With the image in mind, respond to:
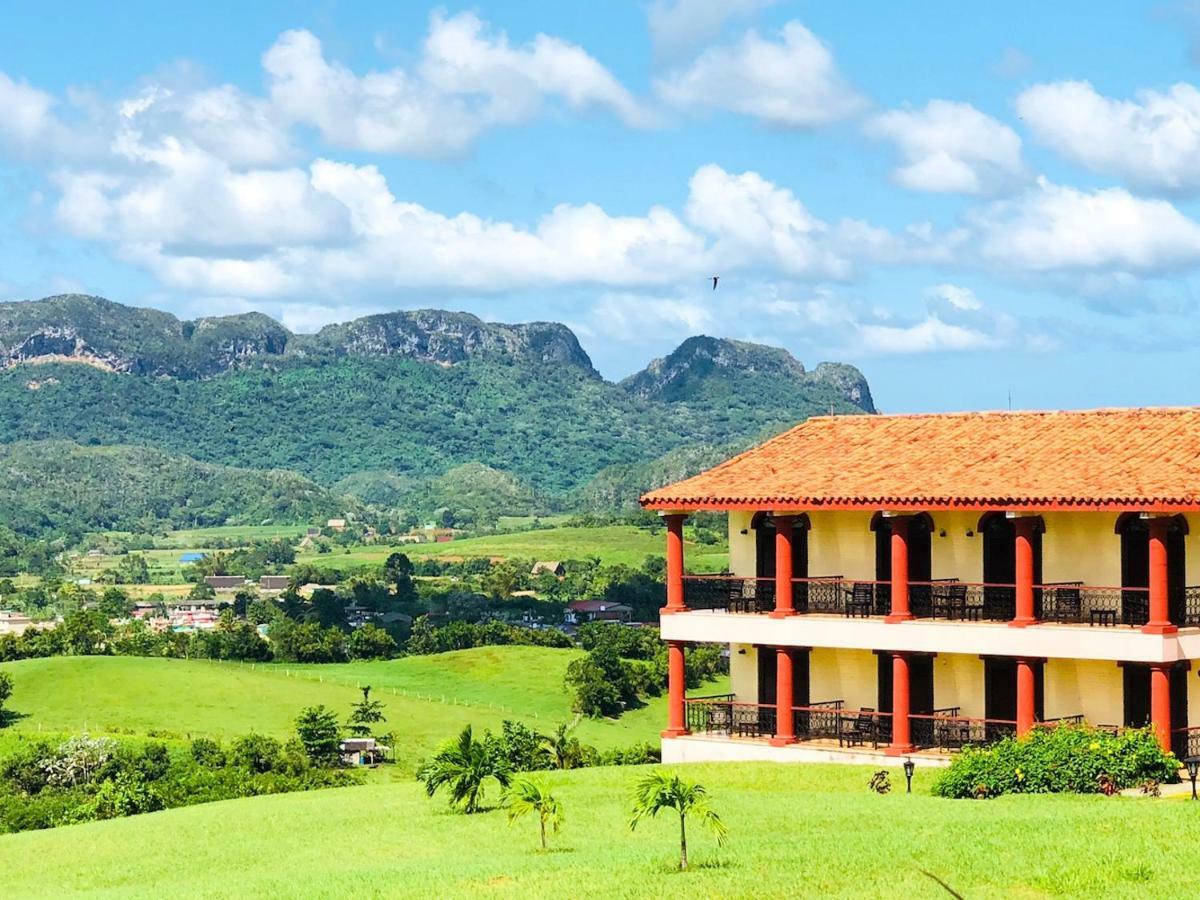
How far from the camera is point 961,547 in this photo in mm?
36719

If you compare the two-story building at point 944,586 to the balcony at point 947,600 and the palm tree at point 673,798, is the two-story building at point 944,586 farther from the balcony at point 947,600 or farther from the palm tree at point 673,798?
the palm tree at point 673,798

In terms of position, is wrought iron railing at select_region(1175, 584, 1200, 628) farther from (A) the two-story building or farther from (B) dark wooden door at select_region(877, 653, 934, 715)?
(B) dark wooden door at select_region(877, 653, 934, 715)

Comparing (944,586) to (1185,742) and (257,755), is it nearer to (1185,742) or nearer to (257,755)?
(1185,742)

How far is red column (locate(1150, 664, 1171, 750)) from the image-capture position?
1298 inches

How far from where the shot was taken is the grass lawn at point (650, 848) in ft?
71.6

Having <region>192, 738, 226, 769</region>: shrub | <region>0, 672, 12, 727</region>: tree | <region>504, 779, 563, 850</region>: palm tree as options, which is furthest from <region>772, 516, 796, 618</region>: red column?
<region>0, 672, 12, 727</region>: tree

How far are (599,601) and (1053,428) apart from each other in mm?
156645

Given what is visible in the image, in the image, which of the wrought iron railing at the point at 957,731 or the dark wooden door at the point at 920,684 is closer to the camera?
the wrought iron railing at the point at 957,731

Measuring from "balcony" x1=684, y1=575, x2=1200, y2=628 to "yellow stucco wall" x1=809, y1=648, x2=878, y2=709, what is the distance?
101 cm

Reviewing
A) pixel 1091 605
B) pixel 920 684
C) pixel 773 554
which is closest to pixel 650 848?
pixel 920 684

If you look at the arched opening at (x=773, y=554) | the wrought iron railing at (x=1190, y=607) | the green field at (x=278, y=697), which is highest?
the arched opening at (x=773, y=554)

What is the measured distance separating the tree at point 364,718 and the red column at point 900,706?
229ft

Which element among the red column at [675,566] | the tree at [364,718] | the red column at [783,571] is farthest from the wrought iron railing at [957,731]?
the tree at [364,718]

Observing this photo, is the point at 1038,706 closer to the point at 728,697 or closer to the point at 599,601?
the point at 728,697
